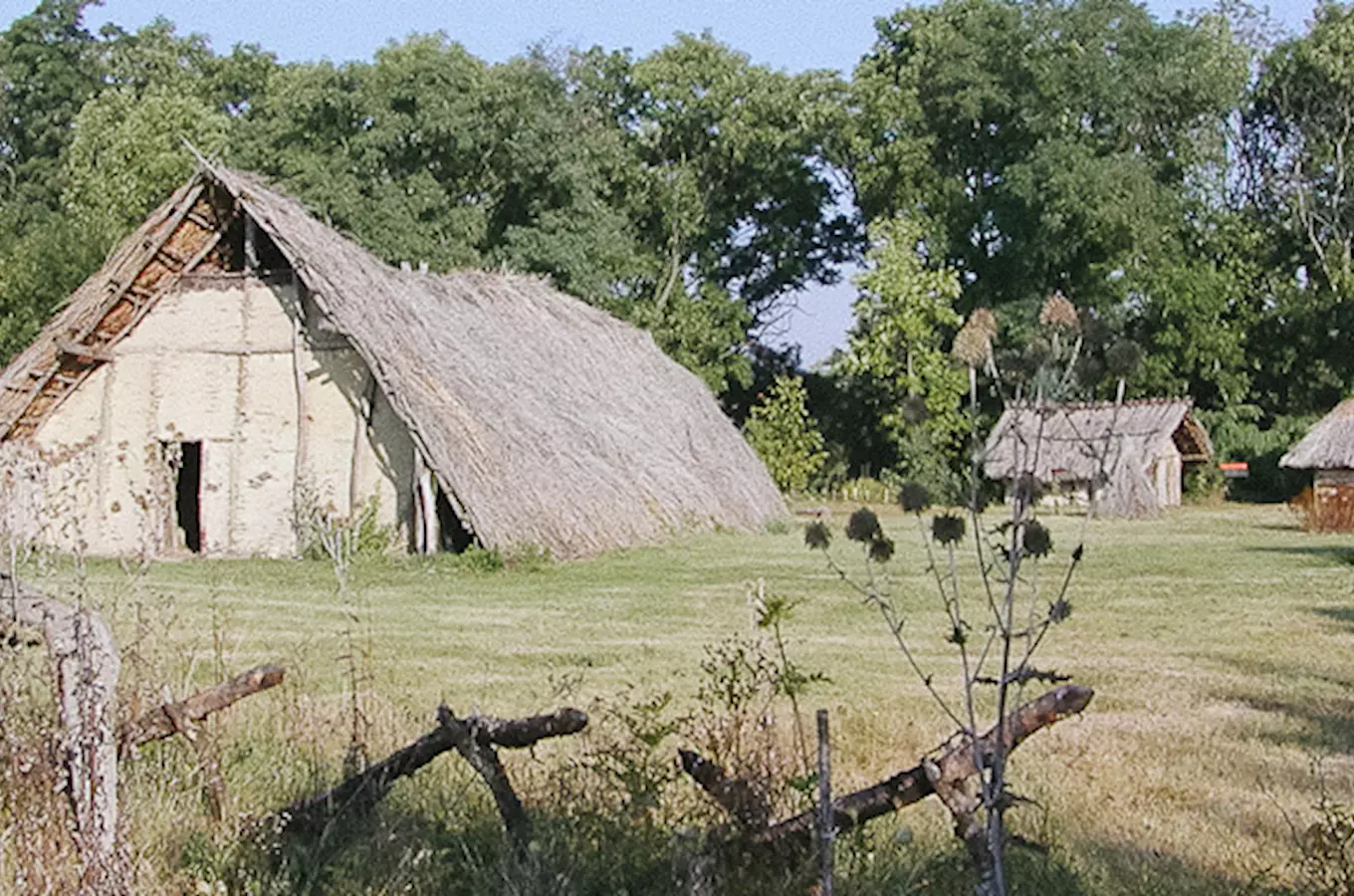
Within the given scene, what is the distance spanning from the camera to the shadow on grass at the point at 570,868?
4863mm

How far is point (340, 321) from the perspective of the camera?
19016 mm

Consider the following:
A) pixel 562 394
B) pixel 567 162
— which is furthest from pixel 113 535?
pixel 567 162

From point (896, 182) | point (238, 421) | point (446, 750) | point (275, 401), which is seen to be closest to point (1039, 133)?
point (896, 182)

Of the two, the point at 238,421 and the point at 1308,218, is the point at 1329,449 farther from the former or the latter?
the point at 238,421

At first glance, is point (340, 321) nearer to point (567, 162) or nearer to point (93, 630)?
point (93, 630)

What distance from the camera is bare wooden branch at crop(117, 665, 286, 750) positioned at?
520 cm

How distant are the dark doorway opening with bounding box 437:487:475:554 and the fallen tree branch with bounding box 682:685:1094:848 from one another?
14.7 metres

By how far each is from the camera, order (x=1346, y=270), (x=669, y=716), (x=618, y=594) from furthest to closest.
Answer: (x=1346, y=270)
(x=618, y=594)
(x=669, y=716)

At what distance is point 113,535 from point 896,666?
12950 millimetres

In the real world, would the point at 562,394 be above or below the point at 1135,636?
above

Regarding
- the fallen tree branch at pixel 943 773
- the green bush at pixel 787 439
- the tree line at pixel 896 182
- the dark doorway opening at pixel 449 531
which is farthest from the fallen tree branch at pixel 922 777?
the green bush at pixel 787 439

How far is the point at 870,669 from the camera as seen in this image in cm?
1083

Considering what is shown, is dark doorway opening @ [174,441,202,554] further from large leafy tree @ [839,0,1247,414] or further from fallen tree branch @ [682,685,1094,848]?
large leafy tree @ [839,0,1247,414]

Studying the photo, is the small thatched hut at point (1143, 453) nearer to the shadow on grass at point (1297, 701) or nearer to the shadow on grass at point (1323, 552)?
the shadow on grass at point (1323, 552)
